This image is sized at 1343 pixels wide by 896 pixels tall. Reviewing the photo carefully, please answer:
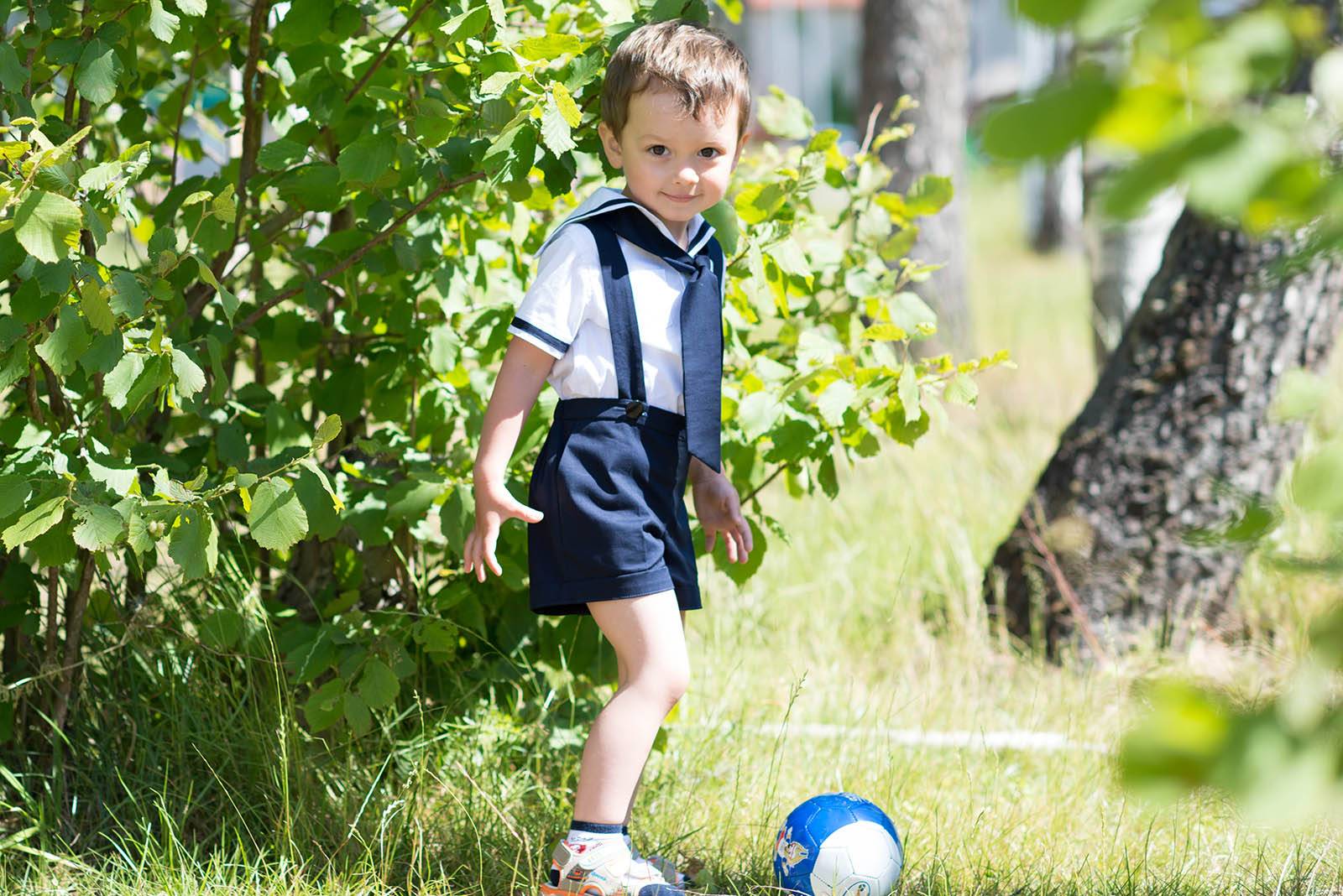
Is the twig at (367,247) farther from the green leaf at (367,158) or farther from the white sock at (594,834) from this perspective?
the white sock at (594,834)

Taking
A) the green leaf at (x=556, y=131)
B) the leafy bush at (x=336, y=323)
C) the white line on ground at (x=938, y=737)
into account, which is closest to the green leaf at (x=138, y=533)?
the leafy bush at (x=336, y=323)

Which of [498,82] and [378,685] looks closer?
[498,82]

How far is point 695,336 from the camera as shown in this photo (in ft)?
7.40

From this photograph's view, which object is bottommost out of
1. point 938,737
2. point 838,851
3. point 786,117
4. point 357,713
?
point 938,737

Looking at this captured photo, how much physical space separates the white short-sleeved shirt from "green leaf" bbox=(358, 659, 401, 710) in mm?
637

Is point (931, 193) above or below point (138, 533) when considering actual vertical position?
above

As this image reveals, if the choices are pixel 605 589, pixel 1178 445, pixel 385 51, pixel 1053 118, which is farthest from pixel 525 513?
pixel 1178 445

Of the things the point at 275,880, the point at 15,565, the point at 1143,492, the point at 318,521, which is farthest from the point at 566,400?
the point at 1143,492

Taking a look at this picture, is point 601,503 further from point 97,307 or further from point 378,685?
point 97,307

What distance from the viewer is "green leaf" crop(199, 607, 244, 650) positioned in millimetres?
2504

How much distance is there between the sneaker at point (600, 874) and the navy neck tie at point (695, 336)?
0.67m

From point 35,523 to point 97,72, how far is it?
2.43 ft

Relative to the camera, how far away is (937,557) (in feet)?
13.8

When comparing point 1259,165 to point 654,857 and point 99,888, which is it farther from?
point 99,888
